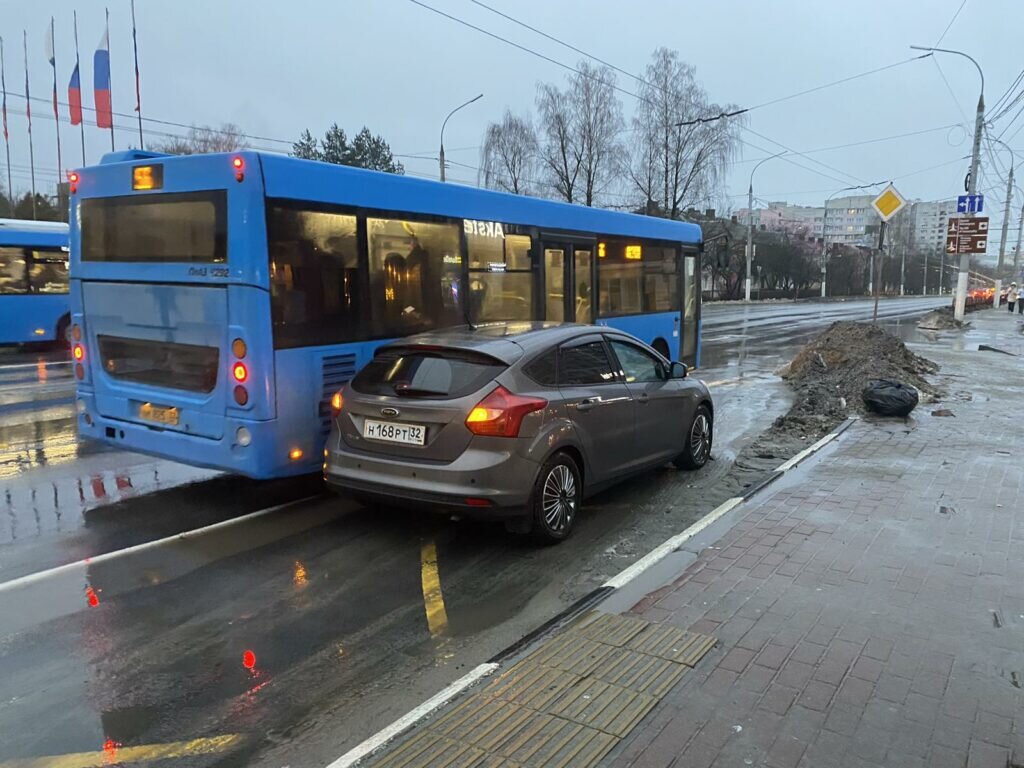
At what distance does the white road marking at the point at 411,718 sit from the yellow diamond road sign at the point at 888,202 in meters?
13.4

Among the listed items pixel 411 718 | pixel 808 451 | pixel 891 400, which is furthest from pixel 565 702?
pixel 891 400

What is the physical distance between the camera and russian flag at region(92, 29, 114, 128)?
33.8 m

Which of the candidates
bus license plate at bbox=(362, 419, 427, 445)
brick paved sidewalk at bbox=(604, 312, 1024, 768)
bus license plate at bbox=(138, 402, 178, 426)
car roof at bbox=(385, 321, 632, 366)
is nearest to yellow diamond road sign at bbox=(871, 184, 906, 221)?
brick paved sidewalk at bbox=(604, 312, 1024, 768)

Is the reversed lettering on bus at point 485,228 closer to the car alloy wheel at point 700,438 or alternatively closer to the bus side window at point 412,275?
the bus side window at point 412,275

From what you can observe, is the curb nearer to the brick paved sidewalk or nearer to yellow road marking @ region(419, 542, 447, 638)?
the brick paved sidewalk

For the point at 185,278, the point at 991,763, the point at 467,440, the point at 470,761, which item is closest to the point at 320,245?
the point at 185,278

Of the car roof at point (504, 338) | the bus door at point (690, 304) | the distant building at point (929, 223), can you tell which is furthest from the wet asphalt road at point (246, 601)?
the distant building at point (929, 223)

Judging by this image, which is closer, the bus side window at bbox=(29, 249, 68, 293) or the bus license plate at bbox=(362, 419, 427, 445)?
the bus license plate at bbox=(362, 419, 427, 445)

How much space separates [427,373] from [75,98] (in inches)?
1583

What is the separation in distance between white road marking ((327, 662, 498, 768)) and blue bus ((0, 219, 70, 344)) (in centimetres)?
1758

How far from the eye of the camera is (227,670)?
146 inches

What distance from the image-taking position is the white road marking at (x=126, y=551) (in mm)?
4703

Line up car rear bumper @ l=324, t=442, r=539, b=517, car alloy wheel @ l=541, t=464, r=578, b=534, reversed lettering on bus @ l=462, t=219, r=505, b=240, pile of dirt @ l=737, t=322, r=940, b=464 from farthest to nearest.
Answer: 1. pile of dirt @ l=737, t=322, r=940, b=464
2. reversed lettering on bus @ l=462, t=219, r=505, b=240
3. car alloy wheel @ l=541, t=464, r=578, b=534
4. car rear bumper @ l=324, t=442, r=539, b=517

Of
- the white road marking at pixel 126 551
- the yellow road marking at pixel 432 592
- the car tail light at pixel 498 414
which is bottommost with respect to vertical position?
the yellow road marking at pixel 432 592
